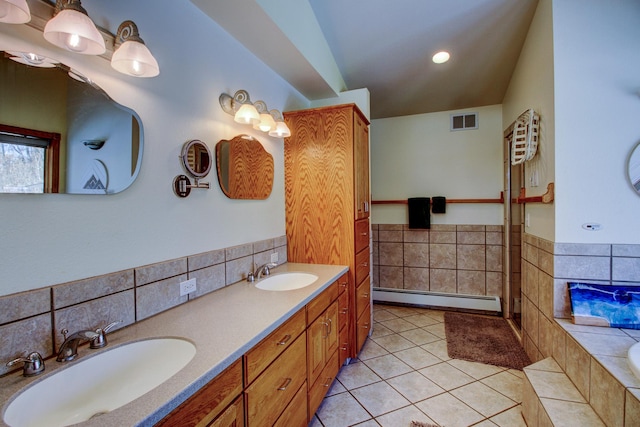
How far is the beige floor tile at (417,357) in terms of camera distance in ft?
7.77

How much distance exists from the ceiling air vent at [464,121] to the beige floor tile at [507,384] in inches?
103

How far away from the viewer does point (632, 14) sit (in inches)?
66.4

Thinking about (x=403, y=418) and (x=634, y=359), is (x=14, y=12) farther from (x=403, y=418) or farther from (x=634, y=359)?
(x=634, y=359)

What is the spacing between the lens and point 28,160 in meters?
0.88

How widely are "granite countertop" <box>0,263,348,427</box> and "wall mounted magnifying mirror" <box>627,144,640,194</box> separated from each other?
6.18 ft

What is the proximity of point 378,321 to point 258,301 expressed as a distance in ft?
7.17

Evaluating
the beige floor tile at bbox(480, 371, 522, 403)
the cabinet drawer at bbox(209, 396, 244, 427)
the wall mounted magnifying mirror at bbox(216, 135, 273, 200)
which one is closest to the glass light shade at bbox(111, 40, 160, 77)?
the wall mounted magnifying mirror at bbox(216, 135, 273, 200)

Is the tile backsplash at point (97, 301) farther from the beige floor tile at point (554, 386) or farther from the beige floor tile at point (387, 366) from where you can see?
the beige floor tile at point (554, 386)

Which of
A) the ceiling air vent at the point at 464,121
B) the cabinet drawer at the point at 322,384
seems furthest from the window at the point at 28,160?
the ceiling air vent at the point at 464,121

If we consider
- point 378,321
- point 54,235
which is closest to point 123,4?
point 54,235

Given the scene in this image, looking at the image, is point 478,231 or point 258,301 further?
point 478,231

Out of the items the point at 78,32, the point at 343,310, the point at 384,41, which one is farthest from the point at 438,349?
the point at 78,32

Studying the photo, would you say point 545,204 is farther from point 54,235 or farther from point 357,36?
point 54,235

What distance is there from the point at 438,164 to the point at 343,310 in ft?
7.76
